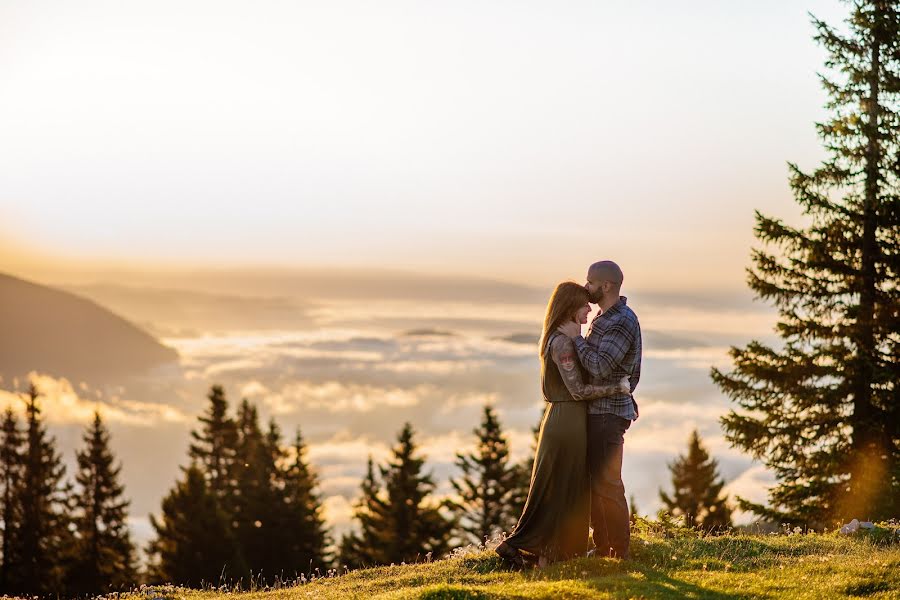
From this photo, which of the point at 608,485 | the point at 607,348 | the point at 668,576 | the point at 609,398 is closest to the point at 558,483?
the point at 608,485

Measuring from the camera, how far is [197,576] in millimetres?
51062

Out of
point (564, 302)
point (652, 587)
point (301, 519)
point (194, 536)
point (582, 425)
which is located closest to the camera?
point (652, 587)

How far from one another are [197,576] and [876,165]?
4025 centimetres

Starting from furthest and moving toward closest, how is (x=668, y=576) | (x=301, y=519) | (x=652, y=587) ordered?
1. (x=301, y=519)
2. (x=668, y=576)
3. (x=652, y=587)

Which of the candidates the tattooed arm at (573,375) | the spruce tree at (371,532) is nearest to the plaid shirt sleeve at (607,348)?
the tattooed arm at (573,375)

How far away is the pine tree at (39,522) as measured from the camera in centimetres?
5674

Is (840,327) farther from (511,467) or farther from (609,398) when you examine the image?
(511,467)

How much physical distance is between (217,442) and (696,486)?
3462 cm

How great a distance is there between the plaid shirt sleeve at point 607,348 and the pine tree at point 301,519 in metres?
48.3

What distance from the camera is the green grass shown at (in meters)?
11.8

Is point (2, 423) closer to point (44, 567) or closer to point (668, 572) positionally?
point (44, 567)

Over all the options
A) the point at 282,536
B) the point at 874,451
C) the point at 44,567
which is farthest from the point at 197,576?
the point at 874,451

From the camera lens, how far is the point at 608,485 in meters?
13.2

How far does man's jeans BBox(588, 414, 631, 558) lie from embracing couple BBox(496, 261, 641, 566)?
0.05ft
